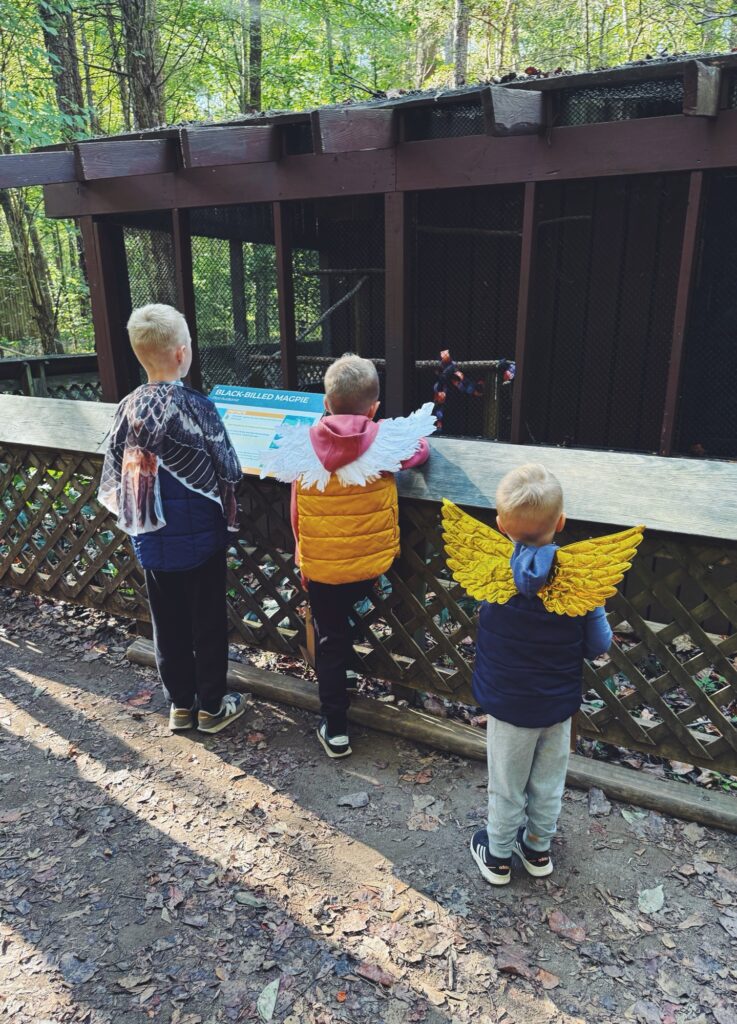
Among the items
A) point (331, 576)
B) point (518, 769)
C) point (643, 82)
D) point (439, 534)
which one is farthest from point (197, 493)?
point (643, 82)

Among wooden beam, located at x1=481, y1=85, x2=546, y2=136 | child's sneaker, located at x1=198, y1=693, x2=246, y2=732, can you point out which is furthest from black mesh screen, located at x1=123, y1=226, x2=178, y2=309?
Answer: child's sneaker, located at x1=198, y1=693, x2=246, y2=732

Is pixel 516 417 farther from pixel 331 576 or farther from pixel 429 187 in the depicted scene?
pixel 331 576

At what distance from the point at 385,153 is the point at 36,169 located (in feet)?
8.78

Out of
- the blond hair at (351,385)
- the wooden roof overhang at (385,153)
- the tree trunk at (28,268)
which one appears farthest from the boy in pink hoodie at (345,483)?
the tree trunk at (28,268)

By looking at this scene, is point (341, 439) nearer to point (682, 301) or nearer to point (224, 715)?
point (224, 715)

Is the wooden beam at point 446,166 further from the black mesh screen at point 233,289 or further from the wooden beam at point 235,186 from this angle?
the black mesh screen at point 233,289

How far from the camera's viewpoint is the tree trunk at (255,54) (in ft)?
55.4

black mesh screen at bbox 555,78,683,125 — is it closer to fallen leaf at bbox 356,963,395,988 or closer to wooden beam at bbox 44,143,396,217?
wooden beam at bbox 44,143,396,217

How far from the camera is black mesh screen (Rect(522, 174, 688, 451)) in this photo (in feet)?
20.3

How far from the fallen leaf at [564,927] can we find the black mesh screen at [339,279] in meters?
5.74

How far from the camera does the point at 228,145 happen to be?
463 cm

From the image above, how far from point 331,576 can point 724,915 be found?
5.81 ft

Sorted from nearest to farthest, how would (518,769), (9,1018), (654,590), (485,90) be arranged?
(9,1018)
(518,769)
(654,590)
(485,90)

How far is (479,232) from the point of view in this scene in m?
6.34
